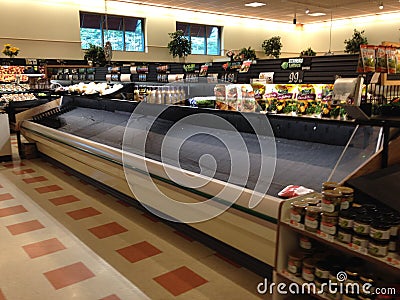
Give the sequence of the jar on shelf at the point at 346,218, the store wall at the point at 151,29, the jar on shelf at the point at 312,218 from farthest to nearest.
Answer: the store wall at the point at 151,29 → the jar on shelf at the point at 312,218 → the jar on shelf at the point at 346,218

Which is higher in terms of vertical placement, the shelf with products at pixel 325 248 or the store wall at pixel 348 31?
the store wall at pixel 348 31

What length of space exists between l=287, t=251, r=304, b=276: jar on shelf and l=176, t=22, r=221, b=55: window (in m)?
14.8

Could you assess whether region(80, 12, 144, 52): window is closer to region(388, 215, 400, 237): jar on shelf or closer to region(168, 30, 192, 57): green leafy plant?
region(168, 30, 192, 57): green leafy plant

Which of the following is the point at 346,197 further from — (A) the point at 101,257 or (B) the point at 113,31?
(B) the point at 113,31

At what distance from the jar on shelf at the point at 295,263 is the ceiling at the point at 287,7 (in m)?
12.4

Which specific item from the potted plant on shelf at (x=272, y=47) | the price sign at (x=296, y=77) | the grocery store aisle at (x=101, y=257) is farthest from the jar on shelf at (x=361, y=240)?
the potted plant on shelf at (x=272, y=47)

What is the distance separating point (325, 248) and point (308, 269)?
21 centimetres

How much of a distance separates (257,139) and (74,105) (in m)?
4.41

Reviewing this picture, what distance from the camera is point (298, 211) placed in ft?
5.95

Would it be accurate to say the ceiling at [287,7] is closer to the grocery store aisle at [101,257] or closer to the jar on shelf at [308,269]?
the grocery store aisle at [101,257]

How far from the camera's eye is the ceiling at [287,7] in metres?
13.2

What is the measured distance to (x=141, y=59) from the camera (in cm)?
1459

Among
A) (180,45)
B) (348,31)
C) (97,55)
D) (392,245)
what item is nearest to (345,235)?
(392,245)

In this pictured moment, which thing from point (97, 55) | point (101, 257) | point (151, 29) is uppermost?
point (151, 29)
